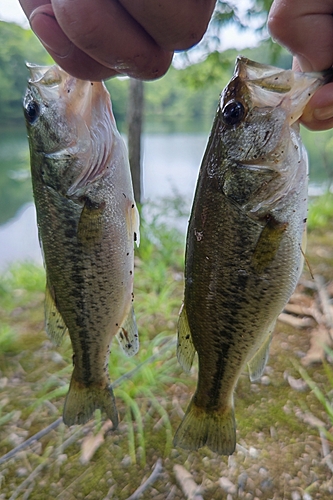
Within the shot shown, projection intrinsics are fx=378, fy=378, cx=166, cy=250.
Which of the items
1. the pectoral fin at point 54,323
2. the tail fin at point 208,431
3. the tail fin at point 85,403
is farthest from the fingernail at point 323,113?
the tail fin at point 85,403

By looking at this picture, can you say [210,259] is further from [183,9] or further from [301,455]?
[301,455]

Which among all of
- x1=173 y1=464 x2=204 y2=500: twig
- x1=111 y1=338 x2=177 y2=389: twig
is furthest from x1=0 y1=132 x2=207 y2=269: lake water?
x1=173 y1=464 x2=204 y2=500: twig

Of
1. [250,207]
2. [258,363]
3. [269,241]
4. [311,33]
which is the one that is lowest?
[258,363]

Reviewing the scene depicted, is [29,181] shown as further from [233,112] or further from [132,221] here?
[233,112]

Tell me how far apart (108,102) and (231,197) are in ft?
2.04

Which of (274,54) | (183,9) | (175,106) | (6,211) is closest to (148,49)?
→ (183,9)

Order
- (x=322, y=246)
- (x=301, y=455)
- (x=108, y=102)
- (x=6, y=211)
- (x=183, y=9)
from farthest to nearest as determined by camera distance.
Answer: (x=6, y=211), (x=322, y=246), (x=301, y=455), (x=108, y=102), (x=183, y=9)

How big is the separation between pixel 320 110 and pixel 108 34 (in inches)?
27.7

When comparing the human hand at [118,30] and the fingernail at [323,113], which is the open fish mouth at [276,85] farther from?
the human hand at [118,30]

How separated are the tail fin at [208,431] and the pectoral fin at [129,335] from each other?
37cm

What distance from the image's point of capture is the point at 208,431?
1.60 m

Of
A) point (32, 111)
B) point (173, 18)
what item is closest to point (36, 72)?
point (32, 111)

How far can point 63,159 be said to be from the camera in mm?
1541

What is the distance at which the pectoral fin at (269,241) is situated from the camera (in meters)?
1.35
